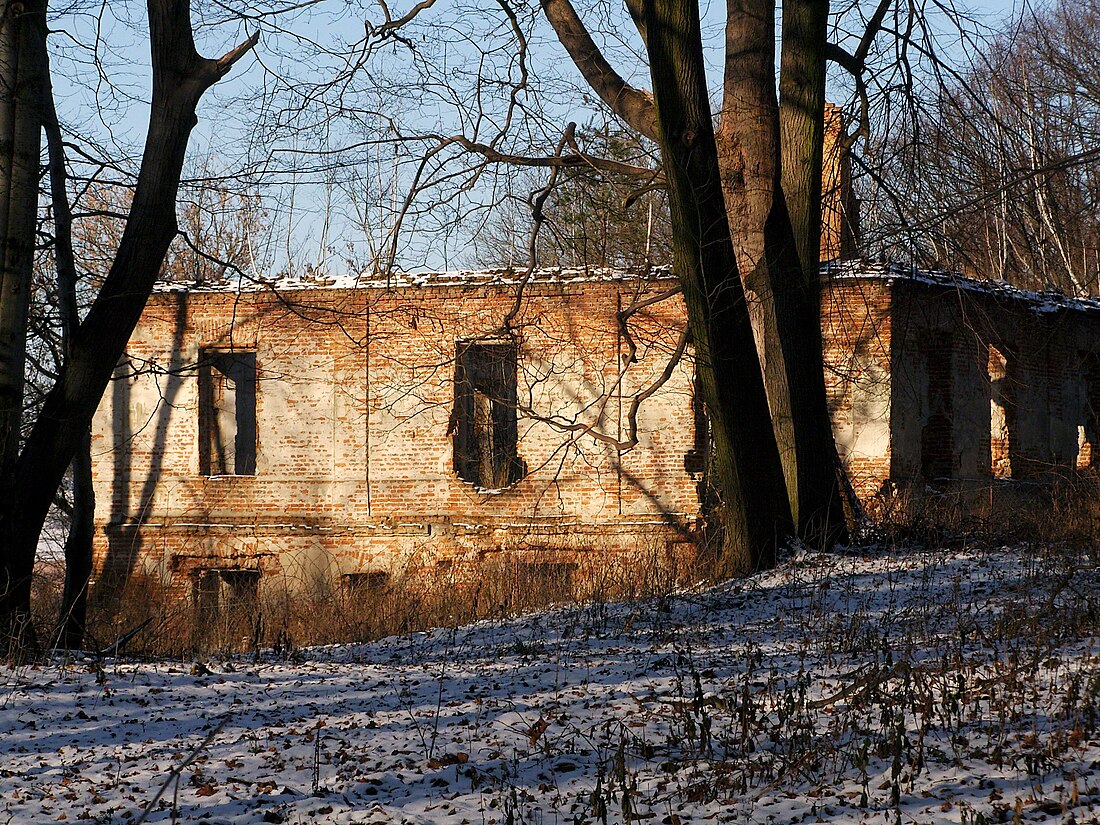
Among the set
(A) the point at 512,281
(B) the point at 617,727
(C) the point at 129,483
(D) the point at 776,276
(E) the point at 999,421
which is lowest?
(B) the point at 617,727

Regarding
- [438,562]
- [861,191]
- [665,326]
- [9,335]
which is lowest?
[438,562]

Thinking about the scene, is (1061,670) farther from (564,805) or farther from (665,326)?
(665,326)

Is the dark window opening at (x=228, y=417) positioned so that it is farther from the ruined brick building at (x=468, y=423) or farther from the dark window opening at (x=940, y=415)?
the dark window opening at (x=940, y=415)

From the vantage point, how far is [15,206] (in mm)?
7113

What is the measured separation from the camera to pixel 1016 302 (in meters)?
16.7

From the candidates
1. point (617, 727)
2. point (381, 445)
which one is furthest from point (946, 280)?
point (617, 727)

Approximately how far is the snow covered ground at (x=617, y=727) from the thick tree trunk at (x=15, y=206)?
1456 mm

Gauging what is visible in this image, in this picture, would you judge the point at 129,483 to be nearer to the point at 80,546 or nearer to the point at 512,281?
the point at 512,281

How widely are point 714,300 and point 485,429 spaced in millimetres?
8139

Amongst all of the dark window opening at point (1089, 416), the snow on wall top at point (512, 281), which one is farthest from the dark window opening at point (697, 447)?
the dark window opening at point (1089, 416)

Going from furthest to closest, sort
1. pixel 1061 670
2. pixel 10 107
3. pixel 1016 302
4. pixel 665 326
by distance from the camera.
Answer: pixel 1016 302 < pixel 665 326 < pixel 10 107 < pixel 1061 670

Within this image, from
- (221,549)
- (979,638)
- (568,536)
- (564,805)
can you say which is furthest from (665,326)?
(564,805)

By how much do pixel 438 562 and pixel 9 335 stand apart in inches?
378

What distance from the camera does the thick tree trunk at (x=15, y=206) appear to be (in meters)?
7.07
